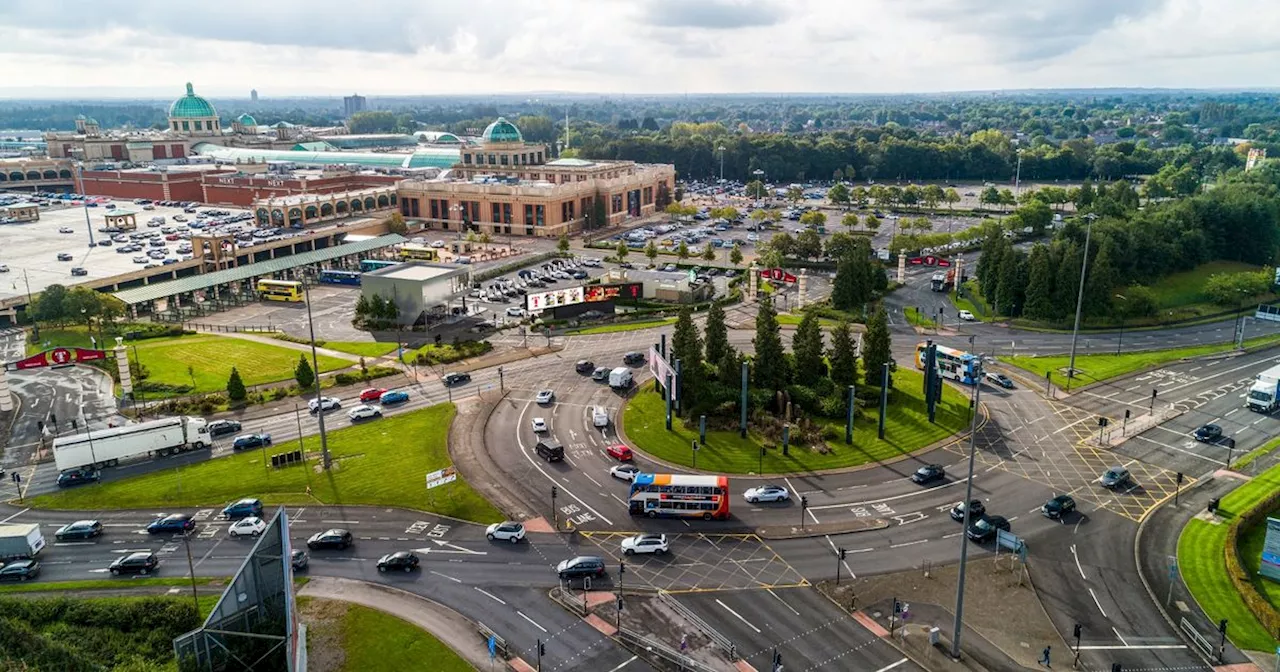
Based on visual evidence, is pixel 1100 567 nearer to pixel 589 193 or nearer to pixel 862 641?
pixel 862 641

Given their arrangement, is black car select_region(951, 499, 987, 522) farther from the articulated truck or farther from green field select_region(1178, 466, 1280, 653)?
the articulated truck

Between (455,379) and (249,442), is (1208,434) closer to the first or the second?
(455,379)

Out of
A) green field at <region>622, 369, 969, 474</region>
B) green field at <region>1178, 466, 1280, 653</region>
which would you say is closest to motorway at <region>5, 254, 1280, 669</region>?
green field at <region>622, 369, 969, 474</region>

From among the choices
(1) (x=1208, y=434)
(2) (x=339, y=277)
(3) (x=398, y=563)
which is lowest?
(3) (x=398, y=563)

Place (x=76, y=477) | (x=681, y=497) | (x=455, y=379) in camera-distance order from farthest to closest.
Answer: (x=455, y=379) → (x=76, y=477) → (x=681, y=497)

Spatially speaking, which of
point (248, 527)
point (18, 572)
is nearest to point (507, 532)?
point (248, 527)

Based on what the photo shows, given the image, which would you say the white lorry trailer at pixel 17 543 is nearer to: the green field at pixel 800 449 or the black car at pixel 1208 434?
the green field at pixel 800 449

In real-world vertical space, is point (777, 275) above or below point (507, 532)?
above
